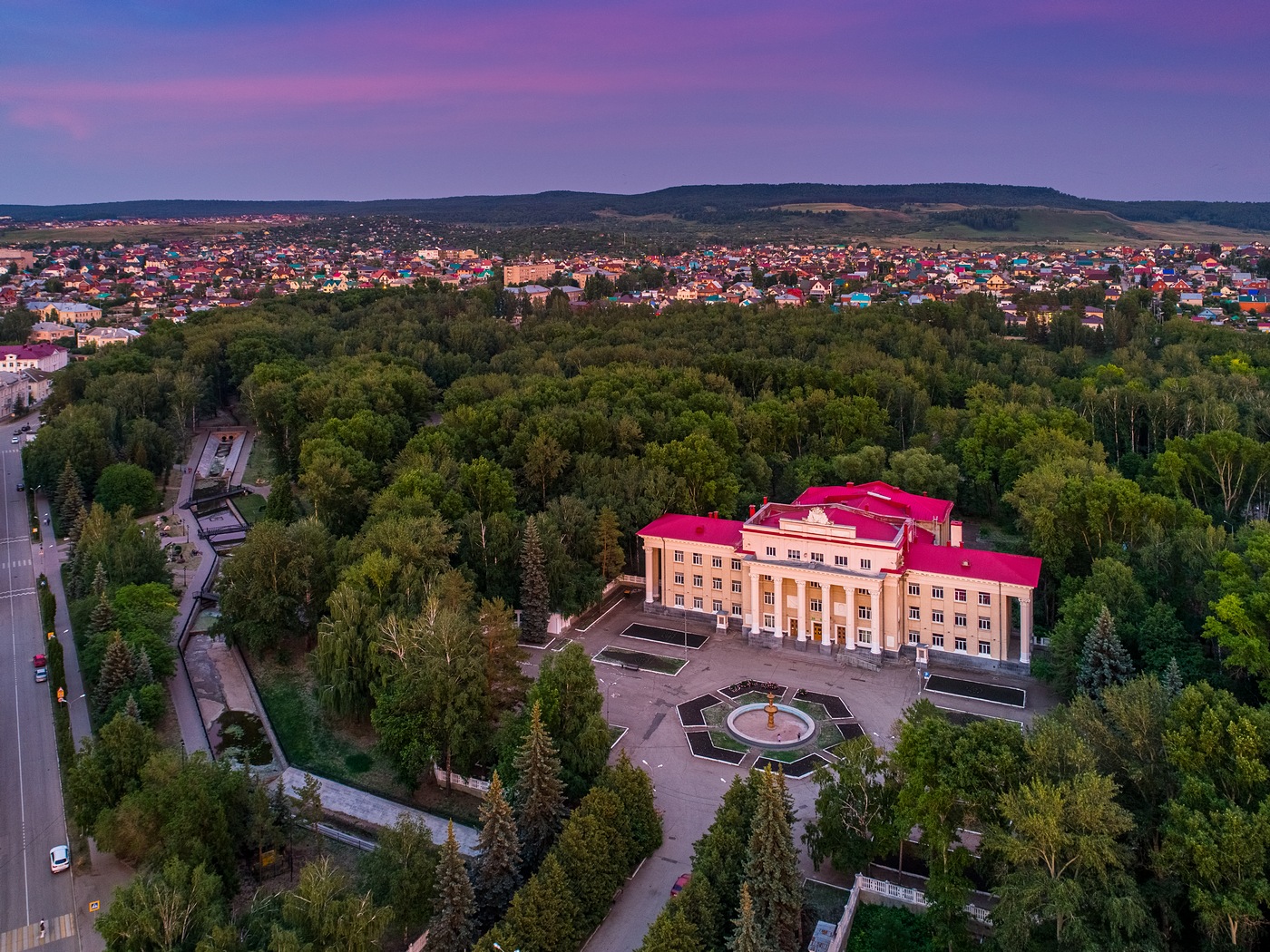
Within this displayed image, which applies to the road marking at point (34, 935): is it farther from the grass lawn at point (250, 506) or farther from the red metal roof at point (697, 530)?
the grass lawn at point (250, 506)

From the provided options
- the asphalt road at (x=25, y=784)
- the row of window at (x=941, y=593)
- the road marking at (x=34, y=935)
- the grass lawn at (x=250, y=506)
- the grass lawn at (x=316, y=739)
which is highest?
the row of window at (x=941, y=593)

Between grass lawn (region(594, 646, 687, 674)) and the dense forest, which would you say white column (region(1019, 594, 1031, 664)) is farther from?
grass lawn (region(594, 646, 687, 674))

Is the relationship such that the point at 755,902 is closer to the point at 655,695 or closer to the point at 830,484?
the point at 655,695

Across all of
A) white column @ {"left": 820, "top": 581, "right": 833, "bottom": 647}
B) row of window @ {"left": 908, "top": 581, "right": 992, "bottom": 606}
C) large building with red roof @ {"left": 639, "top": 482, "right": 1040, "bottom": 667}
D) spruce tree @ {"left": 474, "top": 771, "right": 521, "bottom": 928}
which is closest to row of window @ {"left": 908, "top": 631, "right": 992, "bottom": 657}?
large building with red roof @ {"left": 639, "top": 482, "right": 1040, "bottom": 667}

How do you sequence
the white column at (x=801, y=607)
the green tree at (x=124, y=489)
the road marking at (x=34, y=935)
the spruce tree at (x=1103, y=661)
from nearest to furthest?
the road marking at (x=34, y=935) → the spruce tree at (x=1103, y=661) → the white column at (x=801, y=607) → the green tree at (x=124, y=489)

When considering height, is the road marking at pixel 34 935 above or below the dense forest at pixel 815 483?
below

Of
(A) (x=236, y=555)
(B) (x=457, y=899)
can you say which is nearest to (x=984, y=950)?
(B) (x=457, y=899)

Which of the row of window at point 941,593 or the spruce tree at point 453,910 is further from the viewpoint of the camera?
the row of window at point 941,593

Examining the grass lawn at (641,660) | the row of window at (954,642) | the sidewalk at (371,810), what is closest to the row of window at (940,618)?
the row of window at (954,642)

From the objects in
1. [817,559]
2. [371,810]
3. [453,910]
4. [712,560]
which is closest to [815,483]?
[712,560]
